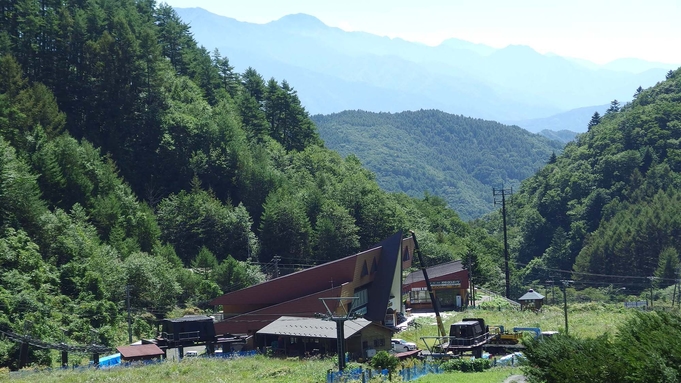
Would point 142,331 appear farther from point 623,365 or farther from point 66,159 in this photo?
point 623,365

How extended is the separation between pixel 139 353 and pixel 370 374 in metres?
16.1

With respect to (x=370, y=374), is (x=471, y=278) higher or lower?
lower

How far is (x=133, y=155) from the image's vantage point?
86.4 meters

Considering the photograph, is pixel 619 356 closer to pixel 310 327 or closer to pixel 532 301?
pixel 310 327

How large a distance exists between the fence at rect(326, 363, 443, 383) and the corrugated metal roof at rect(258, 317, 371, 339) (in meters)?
7.54

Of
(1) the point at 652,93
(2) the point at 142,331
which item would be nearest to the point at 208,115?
(2) the point at 142,331

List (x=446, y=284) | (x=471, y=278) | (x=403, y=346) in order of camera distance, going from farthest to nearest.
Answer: (x=446, y=284) → (x=471, y=278) → (x=403, y=346)

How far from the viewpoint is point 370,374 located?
3659cm

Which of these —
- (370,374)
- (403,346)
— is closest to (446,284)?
(403,346)

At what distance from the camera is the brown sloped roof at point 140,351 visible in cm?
4547

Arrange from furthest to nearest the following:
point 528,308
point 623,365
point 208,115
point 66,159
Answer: point 208,115 → point 66,159 → point 528,308 → point 623,365

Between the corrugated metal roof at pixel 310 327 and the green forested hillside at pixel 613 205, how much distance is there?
2495 inches

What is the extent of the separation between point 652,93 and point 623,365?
492 feet

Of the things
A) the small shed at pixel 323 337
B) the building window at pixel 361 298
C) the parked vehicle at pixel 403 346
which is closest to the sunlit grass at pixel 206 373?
the small shed at pixel 323 337
